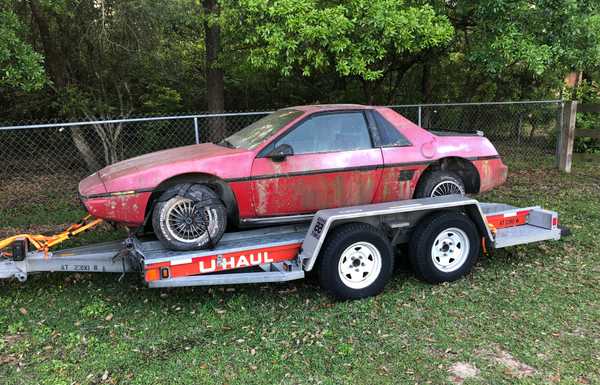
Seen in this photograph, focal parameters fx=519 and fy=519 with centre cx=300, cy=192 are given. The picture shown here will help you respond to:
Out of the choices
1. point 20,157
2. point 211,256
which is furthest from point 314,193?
point 20,157

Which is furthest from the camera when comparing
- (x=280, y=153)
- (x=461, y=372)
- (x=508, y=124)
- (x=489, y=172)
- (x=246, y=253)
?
(x=508, y=124)

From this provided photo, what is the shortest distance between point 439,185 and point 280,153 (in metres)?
1.97

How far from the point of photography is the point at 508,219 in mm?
6031

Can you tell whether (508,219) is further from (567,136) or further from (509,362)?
(567,136)

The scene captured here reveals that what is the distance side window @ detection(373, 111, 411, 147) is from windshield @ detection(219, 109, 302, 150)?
0.87 metres

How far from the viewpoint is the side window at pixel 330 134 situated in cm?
534

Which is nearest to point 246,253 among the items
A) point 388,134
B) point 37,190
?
point 388,134

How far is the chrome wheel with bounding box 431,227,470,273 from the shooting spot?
17.5 ft

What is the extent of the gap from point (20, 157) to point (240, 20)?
607 centimetres

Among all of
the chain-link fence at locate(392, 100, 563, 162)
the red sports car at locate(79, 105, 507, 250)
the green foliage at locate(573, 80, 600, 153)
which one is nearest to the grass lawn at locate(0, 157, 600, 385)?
the red sports car at locate(79, 105, 507, 250)

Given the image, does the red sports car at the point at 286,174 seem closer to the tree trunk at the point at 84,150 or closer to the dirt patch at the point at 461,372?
the dirt patch at the point at 461,372

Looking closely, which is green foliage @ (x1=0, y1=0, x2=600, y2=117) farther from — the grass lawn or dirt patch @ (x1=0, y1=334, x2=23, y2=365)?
dirt patch @ (x1=0, y1=334, x2=23, y2=365)

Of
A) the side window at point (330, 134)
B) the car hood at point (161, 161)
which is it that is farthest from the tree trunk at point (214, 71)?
the side window at point (330, 134)

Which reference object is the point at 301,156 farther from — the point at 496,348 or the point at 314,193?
the point at 496,348
